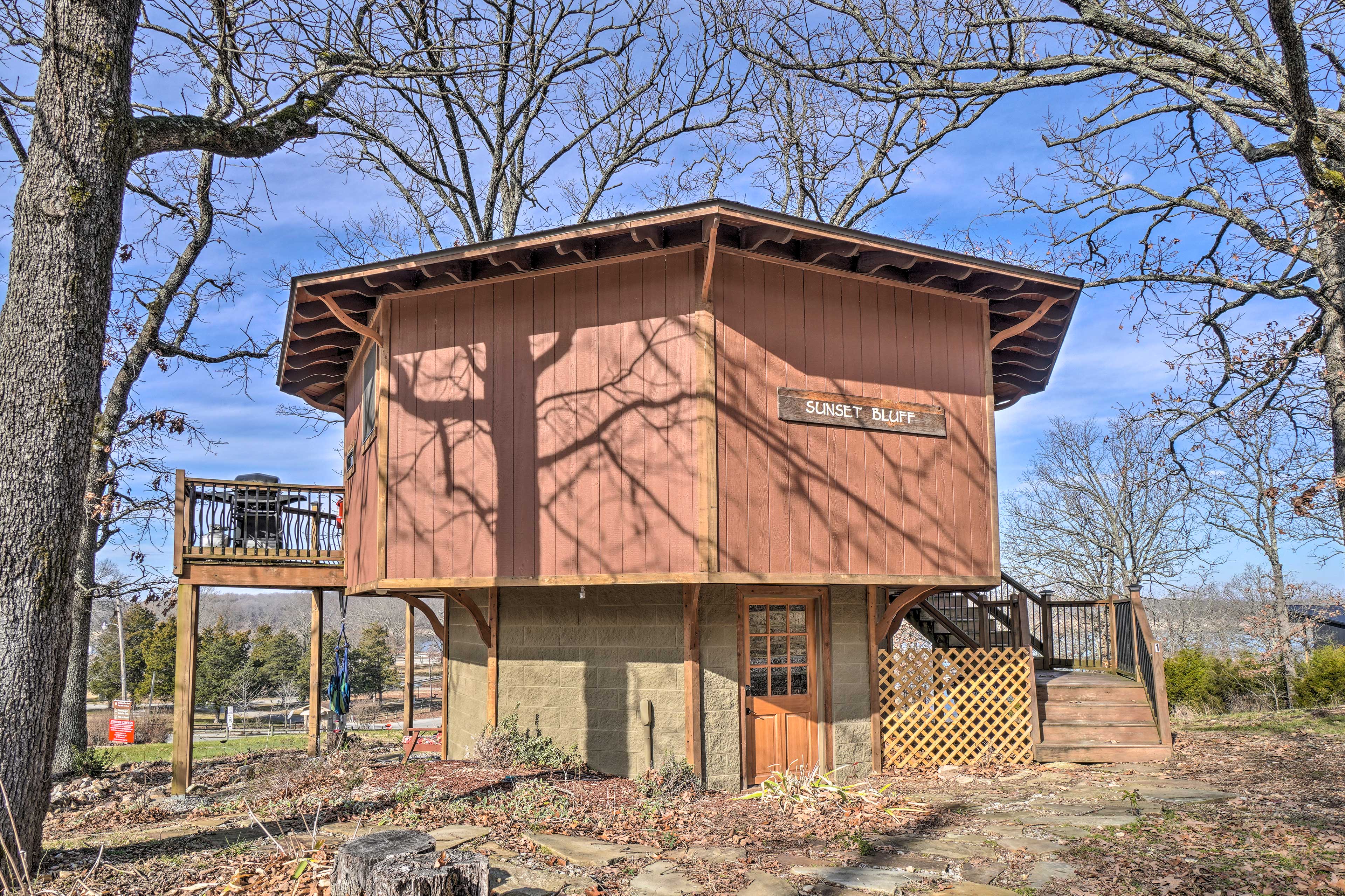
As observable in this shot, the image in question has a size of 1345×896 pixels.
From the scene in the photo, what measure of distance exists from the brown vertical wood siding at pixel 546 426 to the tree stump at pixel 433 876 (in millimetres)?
3778

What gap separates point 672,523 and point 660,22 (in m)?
12.7

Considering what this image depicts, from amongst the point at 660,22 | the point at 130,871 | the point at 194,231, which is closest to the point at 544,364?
the point at 130,871

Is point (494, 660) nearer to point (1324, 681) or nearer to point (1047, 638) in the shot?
point (1047, 638)

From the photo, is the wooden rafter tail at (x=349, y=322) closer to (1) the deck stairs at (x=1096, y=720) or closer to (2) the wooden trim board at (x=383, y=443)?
(2) the wooden trim board at (x=383, y=443)

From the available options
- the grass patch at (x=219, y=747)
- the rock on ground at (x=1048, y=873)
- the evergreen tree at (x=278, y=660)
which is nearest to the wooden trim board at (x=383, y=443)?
the rock on ground at (x=1048, y=873)

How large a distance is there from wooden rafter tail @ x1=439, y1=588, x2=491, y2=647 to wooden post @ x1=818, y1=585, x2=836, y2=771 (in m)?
3.94

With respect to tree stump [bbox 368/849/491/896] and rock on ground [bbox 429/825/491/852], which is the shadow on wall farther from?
tree stump [bbox 368/849/491/896]

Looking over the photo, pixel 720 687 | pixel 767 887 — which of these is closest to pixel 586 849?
pixel 767 887

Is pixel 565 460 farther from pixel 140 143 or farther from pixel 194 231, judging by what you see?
pixel 194 231

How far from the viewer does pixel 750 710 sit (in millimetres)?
9477

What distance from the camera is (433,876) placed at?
4.65 metres

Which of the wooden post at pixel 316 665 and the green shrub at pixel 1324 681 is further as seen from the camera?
the green shrub at pixel 1324 681

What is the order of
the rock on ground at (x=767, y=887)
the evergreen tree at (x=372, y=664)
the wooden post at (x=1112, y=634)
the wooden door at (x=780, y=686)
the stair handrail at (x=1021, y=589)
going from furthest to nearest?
the evergreen tree at (x=372, y=664), the wooden post at (x=1112, y=634), the stair handrail at (x=1021, y=589), the wooden door at (x=780, y=686), the rock on ground at (x=767, y=887)

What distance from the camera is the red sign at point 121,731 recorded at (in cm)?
2395
